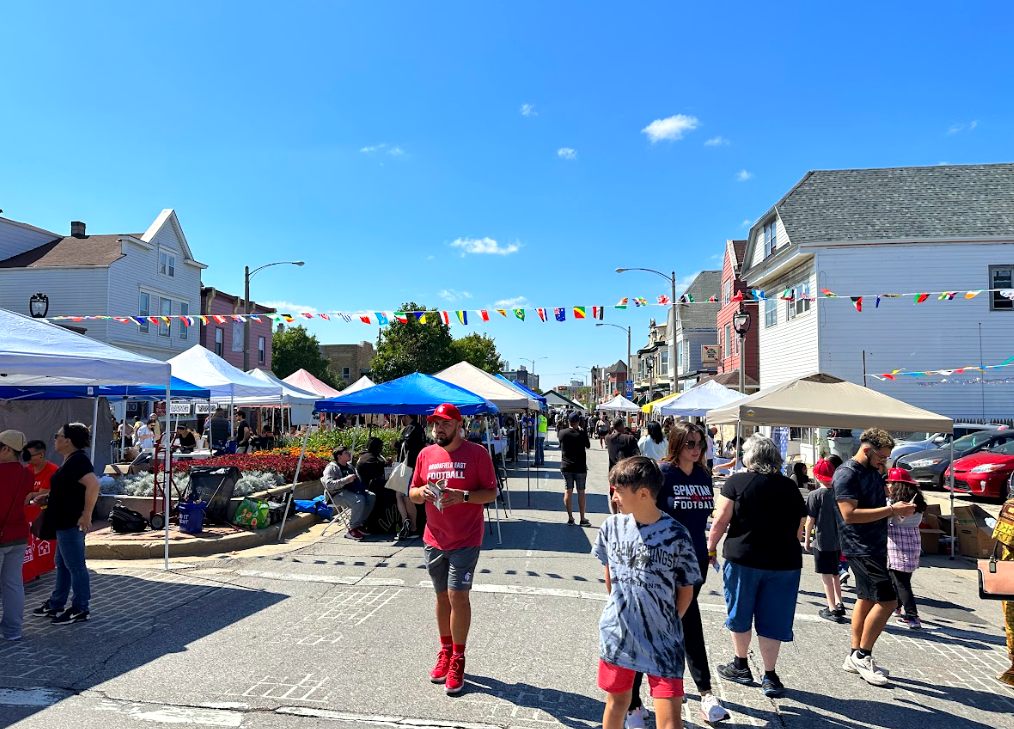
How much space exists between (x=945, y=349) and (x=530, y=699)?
68.6 feet

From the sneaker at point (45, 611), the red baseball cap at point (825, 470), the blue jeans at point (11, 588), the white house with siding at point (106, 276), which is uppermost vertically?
the white house with siding at point (106, 276)

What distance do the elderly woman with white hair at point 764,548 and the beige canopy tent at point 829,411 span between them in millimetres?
4292

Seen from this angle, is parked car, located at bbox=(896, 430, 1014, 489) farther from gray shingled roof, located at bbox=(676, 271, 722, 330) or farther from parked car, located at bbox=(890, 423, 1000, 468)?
gray shingled roof, located at bbox=(676, 271, 722, 330)

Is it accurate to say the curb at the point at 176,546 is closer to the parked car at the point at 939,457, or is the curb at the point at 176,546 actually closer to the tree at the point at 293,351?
the parked car at the point at 939,457

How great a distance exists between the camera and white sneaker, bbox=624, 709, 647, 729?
3.99m

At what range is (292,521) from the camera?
10.5 m

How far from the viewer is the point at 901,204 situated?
72.1 ft

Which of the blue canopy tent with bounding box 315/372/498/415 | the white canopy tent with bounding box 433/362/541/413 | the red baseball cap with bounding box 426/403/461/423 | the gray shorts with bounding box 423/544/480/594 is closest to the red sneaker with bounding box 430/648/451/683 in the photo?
the gray shorts with bounding box 423/544/480/594

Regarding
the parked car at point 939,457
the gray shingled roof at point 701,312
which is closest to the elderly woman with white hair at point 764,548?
the parked car at point 939,457

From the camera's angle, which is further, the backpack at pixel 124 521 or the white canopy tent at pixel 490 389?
the white canopy tent at pixel 490 389

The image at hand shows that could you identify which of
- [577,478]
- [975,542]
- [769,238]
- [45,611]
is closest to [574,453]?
[577,478]

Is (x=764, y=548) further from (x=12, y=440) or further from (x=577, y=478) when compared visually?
(x=577, y=478)

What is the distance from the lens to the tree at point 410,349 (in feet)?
153

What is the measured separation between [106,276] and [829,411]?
30.7 meters
